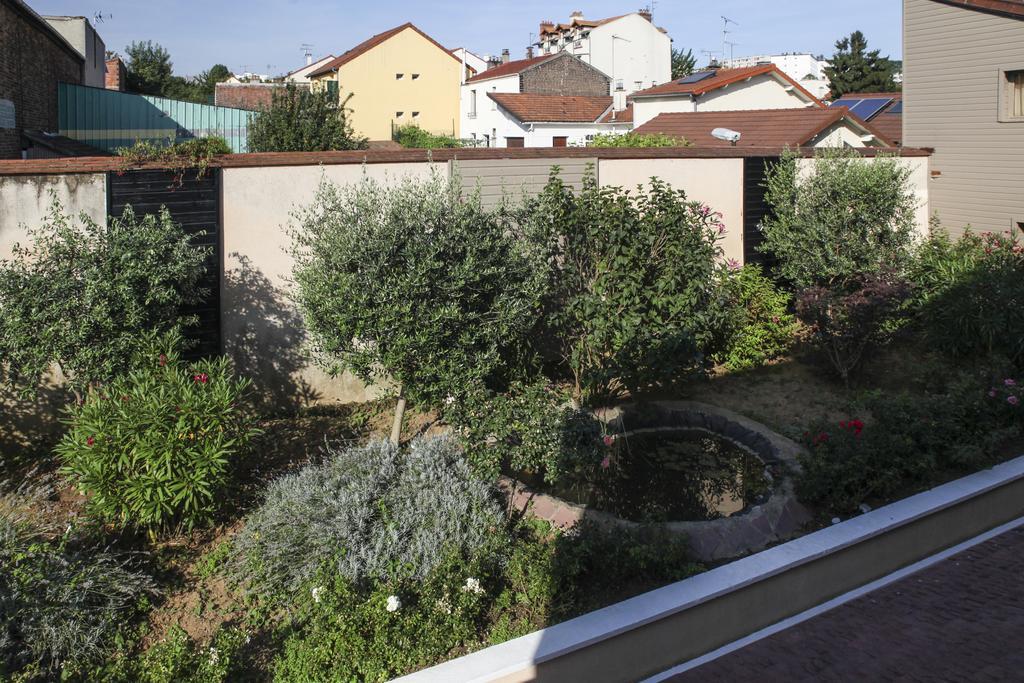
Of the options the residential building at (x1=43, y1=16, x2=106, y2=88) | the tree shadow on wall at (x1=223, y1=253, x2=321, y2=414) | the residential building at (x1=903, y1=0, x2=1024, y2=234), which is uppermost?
the residential building at (x1=43, y1=16, x2=106, y2=88)

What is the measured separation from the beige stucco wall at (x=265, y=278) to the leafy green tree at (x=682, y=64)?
2105 inches

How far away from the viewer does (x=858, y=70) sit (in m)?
57.5

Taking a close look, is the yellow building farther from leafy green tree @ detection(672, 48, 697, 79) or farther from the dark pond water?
the dark pond water

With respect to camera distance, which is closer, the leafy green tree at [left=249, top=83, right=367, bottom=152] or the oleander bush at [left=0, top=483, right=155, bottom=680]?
the oleander bush at [left=0, top=483, right=155, bottom=680]

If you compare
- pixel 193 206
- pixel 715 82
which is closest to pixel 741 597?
pixel 193 206

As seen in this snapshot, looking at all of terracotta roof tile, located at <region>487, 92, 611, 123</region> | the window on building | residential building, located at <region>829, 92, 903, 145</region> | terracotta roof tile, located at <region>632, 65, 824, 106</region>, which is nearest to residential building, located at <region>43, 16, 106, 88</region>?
terracotta roof tile, located at <region>487, 92, 611, 123</region>

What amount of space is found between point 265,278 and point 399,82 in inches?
1569

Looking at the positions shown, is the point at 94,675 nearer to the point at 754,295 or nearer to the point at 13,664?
the point at 13,664

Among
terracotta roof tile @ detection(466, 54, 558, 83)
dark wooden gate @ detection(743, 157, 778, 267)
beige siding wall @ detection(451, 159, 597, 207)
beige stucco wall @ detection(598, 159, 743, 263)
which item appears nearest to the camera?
beige siding wall @ detection(451, 159, 597, 207)

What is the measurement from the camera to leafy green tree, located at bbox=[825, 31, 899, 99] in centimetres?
5697

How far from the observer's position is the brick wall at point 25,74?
17.5m

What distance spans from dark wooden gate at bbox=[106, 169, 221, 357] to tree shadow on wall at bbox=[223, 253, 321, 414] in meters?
0.20

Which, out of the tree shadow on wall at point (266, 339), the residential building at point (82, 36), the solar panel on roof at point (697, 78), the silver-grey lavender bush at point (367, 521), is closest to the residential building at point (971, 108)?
the tree shadow on wall at point (266, 339)

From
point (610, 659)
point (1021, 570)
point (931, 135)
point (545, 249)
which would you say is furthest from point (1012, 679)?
point (931, 135)
